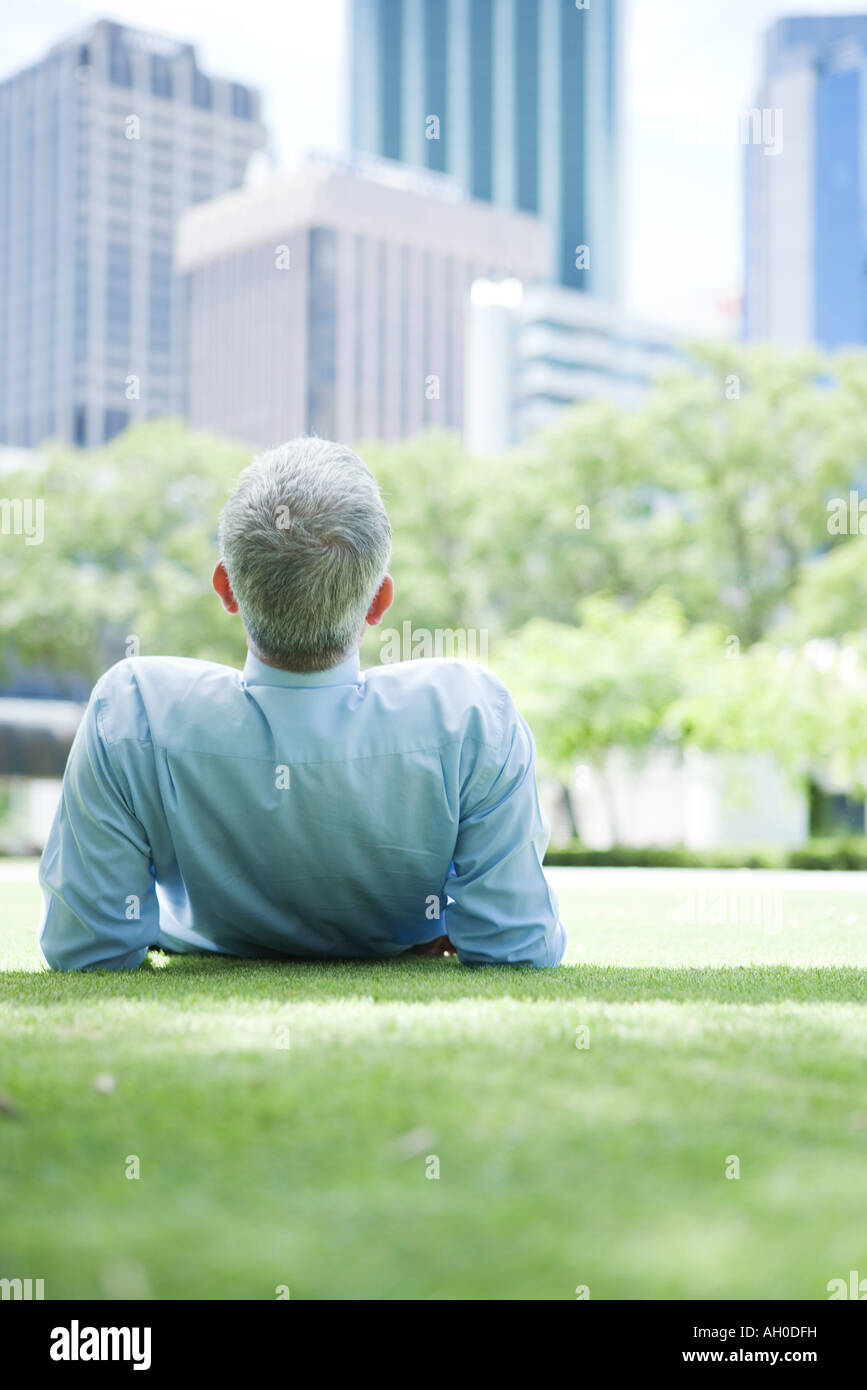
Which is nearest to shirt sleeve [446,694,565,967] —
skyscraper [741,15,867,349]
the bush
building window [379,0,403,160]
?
the bush

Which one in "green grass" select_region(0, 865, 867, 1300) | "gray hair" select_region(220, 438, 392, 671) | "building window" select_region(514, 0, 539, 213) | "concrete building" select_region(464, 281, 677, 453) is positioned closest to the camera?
"green grass" select_region(0, 865, 867, 1300)

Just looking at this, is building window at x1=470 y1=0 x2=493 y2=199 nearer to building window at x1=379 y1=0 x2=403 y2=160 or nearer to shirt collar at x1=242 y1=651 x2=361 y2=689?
building window at x1=379 y1=0 x2=403 y2=160

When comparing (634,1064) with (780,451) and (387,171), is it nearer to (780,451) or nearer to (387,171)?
(780,451)

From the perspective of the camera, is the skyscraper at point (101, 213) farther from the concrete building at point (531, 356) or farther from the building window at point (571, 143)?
the building window at point (571, 143)

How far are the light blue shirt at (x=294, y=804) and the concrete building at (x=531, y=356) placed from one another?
109m

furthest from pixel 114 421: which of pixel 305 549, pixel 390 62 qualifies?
pixel 305 549

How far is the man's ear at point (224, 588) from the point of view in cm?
383

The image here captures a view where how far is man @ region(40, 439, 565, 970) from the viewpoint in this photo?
3.61 meters

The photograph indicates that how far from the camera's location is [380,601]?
385 cm

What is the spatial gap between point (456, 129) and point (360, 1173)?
179249 millimetres

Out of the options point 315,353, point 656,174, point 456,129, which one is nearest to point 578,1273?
point 315,353

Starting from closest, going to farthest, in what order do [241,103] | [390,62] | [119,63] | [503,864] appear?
[503,864], [119,63], [241,103], [390,62]

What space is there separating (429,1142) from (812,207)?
15067cm

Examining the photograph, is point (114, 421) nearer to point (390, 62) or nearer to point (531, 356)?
point (531, 356)
